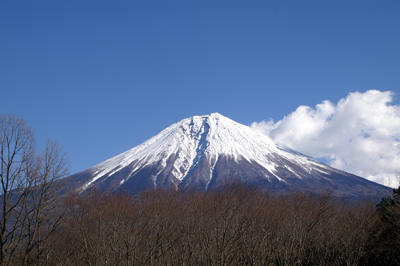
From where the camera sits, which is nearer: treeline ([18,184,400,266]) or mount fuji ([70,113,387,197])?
treeline ([18,184,400,266])

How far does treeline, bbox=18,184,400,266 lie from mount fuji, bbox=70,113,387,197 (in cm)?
6881

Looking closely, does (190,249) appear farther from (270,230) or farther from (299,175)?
(299,175)

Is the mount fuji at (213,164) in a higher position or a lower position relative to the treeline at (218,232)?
higher

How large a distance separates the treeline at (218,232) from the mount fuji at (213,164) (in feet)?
226

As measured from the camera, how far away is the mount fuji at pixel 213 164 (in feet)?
339

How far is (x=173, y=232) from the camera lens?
21.8m

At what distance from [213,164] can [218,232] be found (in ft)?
323

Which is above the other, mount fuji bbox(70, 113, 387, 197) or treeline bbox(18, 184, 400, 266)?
mount fuji bbox(70, 113, 387, 197)

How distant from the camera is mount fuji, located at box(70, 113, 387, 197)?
103 m

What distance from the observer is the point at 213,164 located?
11919cm

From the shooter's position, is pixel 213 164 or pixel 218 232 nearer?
pixel 218 232

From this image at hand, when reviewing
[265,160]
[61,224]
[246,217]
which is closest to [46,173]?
[61,224]

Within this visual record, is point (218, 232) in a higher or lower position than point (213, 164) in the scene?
lower

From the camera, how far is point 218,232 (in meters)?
21.0
